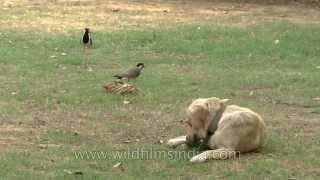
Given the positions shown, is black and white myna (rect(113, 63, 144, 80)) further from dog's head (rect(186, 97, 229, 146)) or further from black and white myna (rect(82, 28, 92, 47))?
dog's head (rect(186, 97, 229, 146))

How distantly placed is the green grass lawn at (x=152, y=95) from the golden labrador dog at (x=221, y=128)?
13cm

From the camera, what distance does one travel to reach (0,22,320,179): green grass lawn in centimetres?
669

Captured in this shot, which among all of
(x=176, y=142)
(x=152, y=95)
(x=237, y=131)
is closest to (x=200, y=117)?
(x=237, y=131)

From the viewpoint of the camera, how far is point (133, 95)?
32.2 ft

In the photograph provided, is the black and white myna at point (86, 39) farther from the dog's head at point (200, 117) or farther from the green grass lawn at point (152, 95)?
the dog's head at point (200, 117)

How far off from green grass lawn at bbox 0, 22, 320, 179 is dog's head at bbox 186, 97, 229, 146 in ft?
0.76

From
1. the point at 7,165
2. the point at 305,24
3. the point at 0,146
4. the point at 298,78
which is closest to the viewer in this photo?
the point at 7,165

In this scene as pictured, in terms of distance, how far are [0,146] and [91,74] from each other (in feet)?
13.8

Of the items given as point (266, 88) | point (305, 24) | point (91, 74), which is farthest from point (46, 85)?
point (305, 24)

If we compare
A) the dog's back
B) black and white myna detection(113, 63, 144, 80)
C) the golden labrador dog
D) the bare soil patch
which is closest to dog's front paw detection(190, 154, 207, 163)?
the golden labrador dog

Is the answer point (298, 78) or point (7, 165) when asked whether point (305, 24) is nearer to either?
point (298, 78)

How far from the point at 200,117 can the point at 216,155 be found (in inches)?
13.8

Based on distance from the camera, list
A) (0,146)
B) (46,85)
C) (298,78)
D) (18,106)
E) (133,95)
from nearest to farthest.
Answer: (0,146), (18,106), (133,95), (46,85), (298,78)

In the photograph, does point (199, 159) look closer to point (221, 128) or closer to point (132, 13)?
point (221, 128)
